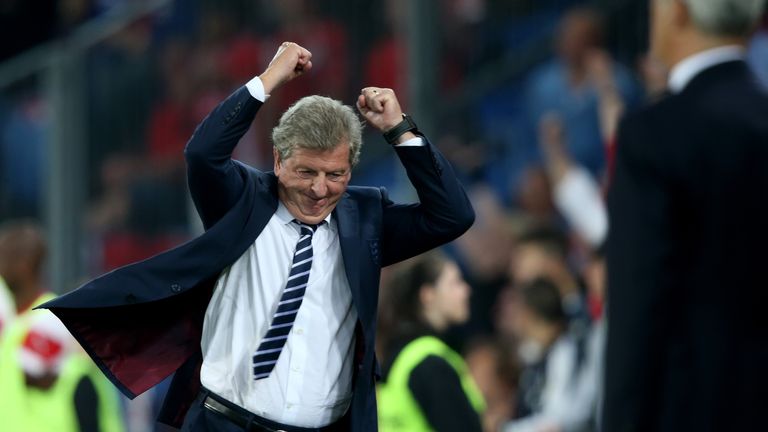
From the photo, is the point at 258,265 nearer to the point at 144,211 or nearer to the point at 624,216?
the point at 624,216

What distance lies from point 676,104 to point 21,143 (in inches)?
416

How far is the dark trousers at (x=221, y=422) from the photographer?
16.5ft

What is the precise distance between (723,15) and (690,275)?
1.94ft

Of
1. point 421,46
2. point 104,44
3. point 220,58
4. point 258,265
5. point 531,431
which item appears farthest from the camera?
point 104,44

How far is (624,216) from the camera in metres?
3.81

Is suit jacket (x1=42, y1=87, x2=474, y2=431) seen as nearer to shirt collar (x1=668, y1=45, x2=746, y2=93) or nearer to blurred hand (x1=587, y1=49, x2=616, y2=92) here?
shirt collar (x1=668, y1=45, x2=746, y2=93)

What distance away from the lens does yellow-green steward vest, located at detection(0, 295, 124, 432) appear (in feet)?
25.2

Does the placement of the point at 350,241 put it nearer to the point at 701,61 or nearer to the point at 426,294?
the point at 701,61

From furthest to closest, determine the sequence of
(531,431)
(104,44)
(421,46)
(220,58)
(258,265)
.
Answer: (104,44)
(220,58)
(421,46)
(531,431)
(258,265)

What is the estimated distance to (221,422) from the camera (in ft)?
16.6

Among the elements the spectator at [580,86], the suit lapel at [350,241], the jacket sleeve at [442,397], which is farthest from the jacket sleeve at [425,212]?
the spectator at [580,86]

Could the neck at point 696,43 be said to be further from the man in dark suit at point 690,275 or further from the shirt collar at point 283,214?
the shirt collar at point 283,214

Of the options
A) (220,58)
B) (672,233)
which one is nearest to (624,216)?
(672,233)

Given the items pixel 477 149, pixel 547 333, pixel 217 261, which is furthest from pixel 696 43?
pixel 477 149
